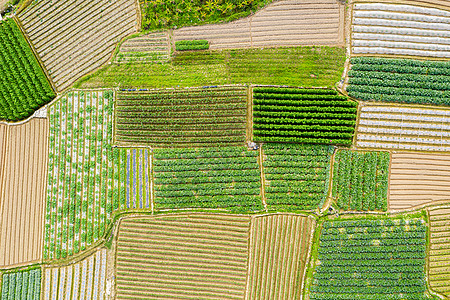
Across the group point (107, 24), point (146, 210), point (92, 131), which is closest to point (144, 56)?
point (107, 24)

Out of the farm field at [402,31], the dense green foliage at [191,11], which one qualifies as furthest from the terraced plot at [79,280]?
the farm field at [402,31]

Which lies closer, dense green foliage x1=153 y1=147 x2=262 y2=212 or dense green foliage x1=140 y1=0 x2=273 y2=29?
dense green foliage x1=153 y1=147 x2=262 y2=212

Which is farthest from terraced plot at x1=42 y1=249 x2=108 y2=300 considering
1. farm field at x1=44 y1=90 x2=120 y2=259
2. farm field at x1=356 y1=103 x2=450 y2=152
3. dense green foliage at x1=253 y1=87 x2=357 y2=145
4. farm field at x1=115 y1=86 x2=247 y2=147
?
farm field at x1=356 y1=103 x2=450 y2=152

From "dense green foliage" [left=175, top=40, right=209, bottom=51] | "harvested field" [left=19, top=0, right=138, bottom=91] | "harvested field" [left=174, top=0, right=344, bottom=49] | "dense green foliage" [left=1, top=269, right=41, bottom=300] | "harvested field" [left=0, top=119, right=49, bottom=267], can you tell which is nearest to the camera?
"dense green foliage" [left=1, top=269, right=41, bottom=300]

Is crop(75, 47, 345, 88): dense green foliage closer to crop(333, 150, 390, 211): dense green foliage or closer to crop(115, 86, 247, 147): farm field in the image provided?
crop(115, 86, 247, 147): farm field

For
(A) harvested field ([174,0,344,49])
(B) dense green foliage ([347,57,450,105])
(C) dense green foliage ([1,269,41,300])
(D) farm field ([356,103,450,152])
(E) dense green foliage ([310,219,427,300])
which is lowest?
(C) dense green foliage ([1,269,41,300])

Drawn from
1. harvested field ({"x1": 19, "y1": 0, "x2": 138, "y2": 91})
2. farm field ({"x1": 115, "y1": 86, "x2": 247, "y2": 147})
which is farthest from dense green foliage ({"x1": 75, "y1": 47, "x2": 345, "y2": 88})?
harvested field ({"x1": 19, "y1": 0, "x2": 138, "y2": 91})

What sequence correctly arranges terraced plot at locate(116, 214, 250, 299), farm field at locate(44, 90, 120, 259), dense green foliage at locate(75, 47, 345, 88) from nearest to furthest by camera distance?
terraced plot at locate(116, 214, 250, 299) < dense green foliage at locate(75, 47, 345, 88) < farm field at locate(44, 90, 120, 259)

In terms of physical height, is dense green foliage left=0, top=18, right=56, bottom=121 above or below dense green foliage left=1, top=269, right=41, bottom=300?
above

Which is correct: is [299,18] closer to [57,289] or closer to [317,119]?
[317,119]
